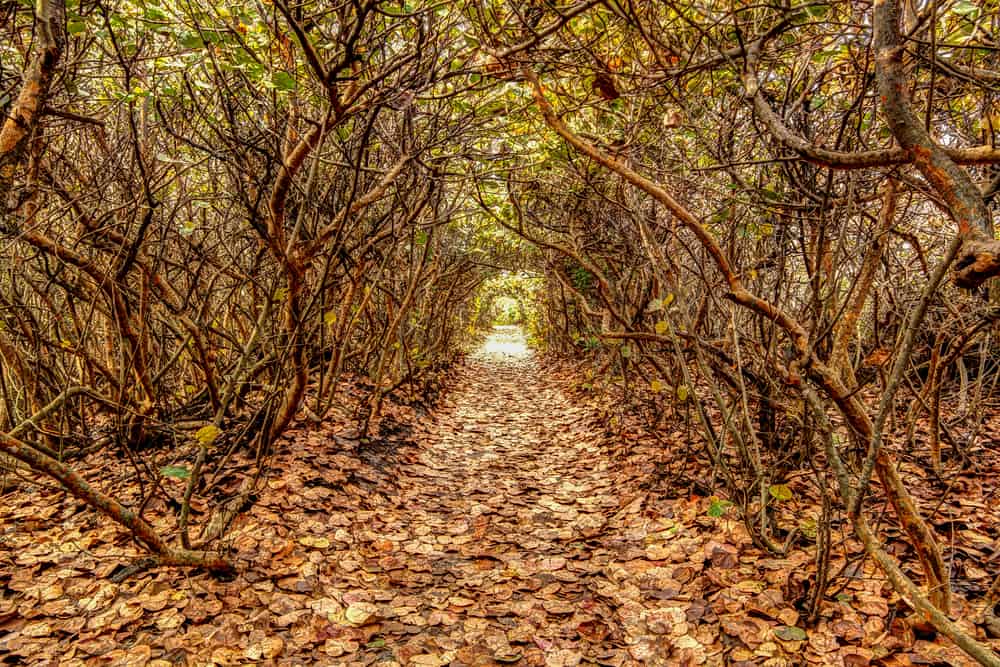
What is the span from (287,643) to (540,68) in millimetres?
3587

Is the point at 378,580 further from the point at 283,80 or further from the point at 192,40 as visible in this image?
the point at 192,40

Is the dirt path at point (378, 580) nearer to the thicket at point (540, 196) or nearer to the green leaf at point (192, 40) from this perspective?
the thicket at point (540, 196)

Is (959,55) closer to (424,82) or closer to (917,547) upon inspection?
(917,547)

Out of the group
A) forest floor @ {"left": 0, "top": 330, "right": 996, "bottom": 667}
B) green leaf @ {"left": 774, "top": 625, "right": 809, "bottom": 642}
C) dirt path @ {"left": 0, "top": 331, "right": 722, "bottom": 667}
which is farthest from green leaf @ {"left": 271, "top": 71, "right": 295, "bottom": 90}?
green leaf @ {"left": 774, "top": 625, "right": 809, "bottom": 642}

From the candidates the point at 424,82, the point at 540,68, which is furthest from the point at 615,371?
the point at 424,82

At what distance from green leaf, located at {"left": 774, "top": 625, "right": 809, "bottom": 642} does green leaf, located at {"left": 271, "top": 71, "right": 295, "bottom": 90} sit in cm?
339

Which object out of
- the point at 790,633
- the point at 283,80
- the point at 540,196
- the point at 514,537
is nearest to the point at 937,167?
the point at 790,633

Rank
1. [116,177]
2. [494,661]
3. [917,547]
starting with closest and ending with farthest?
[917,547] < [494,661] < [116,177]

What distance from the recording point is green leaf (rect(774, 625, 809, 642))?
2.33 meters

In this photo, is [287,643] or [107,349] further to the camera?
[107,349]

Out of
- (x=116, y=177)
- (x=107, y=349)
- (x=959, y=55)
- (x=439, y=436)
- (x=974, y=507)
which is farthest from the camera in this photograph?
(x=439, y=436)

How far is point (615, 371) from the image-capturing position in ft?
25.8

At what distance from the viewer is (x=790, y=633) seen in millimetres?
2365

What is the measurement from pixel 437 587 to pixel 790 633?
5.88ft
